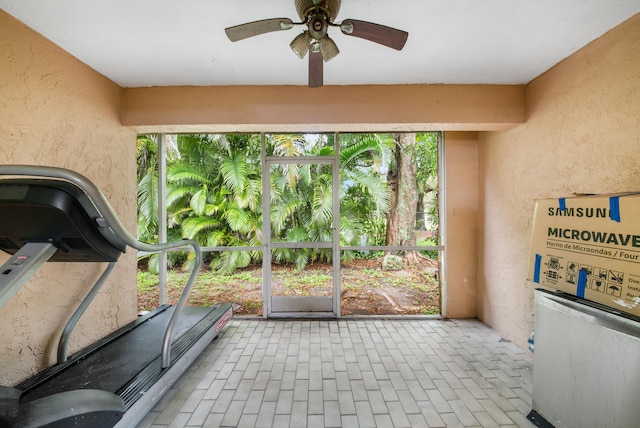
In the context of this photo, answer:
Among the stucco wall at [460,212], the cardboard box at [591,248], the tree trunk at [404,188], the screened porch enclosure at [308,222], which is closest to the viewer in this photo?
the cardboard box at [591,248]

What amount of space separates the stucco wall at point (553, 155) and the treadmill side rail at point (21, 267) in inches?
143

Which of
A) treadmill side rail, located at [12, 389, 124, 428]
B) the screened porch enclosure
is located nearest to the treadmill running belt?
treadmill side rail, located at [12, 389, 124, 428]

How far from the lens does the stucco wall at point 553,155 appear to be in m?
2.02

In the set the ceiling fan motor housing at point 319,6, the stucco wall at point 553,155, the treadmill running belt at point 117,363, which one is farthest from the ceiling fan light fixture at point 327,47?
the treadmill running belt at point 117,363

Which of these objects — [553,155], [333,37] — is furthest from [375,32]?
[553,155]

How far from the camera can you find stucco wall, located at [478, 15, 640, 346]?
202cm

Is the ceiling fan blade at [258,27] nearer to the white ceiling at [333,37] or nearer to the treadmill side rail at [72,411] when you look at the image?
the white ceiling at [333,37]

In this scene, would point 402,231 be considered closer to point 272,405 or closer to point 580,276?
point 580,276

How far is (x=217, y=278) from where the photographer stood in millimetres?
4426

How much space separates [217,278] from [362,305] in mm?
2272

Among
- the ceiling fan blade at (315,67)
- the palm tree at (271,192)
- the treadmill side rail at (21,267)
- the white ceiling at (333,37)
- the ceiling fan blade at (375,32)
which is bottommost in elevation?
the treadmill side rail at (21,267)

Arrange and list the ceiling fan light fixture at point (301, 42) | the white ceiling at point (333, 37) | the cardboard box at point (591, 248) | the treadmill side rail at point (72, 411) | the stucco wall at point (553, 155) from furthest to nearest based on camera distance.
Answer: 1. the stucco wall at point (553, 155)
2. the white ceiling at point (333, 37)
3. the ceiling fan light fixture at point (301, 42)
4. the cardboard box at point (591, 248)
5. the treadmill side rail at point (72, 411)

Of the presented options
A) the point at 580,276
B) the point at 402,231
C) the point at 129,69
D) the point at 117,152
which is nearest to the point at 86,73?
the point at 129,69

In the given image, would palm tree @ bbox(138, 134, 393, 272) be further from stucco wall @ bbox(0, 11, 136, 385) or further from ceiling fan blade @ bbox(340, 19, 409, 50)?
ceiling fan blade @ bbox(340, 19, 409, 50)
